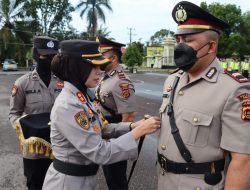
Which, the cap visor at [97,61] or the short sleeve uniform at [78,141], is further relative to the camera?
the cap visor at [97,61]

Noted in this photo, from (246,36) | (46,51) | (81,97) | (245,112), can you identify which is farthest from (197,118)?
(246,36)

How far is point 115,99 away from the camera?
377 centimetres

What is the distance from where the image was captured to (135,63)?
37.4 meters

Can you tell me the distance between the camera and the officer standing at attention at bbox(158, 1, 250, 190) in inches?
78.2

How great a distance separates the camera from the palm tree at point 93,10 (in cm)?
4325

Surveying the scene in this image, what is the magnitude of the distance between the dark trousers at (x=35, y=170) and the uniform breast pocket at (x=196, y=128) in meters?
1.77

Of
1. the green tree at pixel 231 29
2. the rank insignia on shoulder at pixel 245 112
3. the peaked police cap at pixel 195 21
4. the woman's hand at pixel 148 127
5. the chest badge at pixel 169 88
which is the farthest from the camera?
the green tree at pixel 231 29

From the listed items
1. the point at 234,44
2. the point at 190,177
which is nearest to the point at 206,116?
the point at 190,177

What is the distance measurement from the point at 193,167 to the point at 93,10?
42817 millimetres

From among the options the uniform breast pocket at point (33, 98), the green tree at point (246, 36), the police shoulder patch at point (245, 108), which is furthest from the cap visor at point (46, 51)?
the green tree at point (246, 36)

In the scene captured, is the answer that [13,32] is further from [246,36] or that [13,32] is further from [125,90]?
[125,90]

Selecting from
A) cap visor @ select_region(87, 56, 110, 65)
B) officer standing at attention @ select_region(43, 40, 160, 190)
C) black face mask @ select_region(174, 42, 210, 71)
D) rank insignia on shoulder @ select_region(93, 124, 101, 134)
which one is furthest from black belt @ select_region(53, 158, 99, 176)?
black face mask @ select_region(174, 42, 210, 71)

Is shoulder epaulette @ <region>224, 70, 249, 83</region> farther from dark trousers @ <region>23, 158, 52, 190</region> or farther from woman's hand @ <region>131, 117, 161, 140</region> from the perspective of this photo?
dark trousers @ <region>23, 158, 52, 190</region>

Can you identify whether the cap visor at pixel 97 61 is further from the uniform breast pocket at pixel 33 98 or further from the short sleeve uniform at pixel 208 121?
the uniform breast pocket at pixel 33 98
